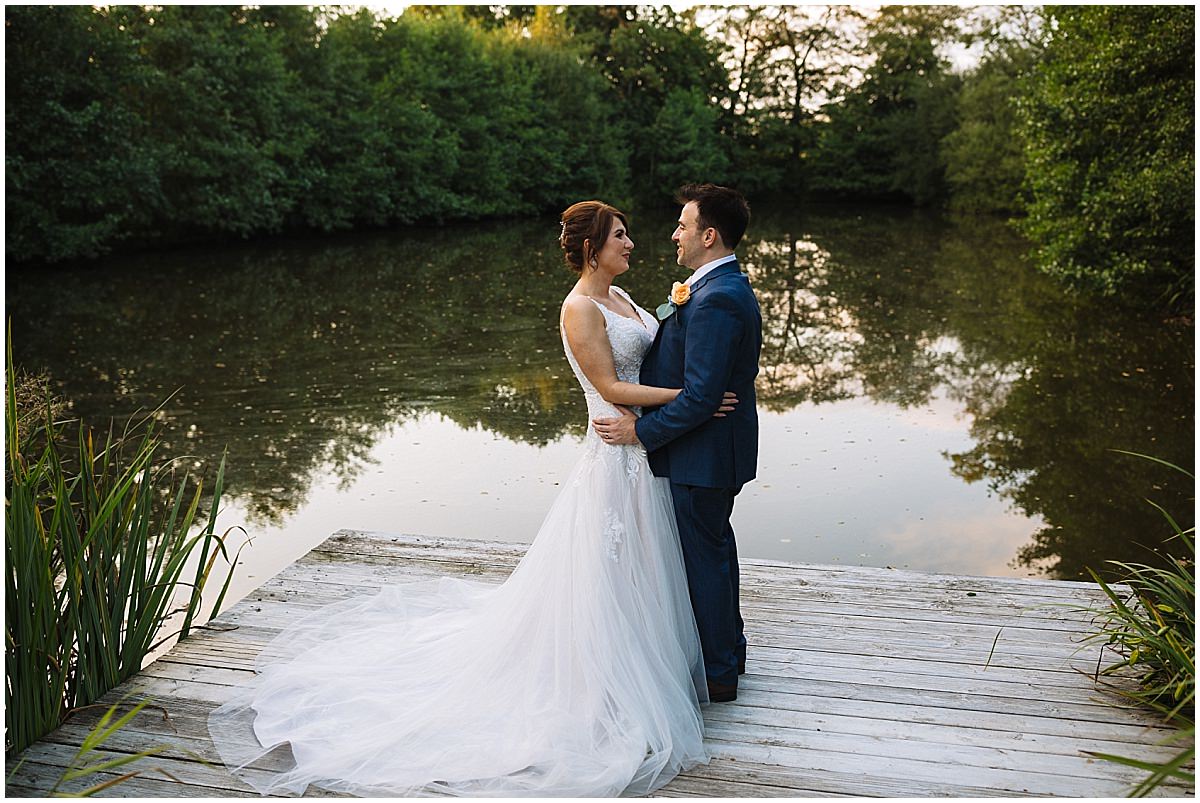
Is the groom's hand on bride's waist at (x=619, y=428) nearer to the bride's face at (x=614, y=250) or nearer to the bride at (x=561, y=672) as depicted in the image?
the bride at (x=561, y=672)

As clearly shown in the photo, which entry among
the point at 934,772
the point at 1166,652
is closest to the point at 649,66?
the point at 1166,652

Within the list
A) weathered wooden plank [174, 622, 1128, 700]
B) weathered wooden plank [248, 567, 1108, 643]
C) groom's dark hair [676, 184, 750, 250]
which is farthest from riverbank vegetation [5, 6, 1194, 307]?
groom's dark hair [676, 184, 750, 250]

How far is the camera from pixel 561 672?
3303 mm

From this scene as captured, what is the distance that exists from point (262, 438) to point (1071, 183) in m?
10.6

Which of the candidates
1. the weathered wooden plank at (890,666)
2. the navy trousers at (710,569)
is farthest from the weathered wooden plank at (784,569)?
the navy trousers at (710,569)

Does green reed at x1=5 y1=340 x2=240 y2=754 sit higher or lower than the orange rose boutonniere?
lower

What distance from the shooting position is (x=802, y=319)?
47.7ft

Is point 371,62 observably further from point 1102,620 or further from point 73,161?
point 1102,620

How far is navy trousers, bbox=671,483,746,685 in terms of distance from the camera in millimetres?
3434

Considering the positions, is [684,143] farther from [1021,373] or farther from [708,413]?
[708,413]

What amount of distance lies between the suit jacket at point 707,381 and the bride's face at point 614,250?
246 mm

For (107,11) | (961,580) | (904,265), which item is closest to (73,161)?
(107,11)

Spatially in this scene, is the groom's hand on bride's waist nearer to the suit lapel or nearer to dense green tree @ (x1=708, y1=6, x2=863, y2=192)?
the suit lapel

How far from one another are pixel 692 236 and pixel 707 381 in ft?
1.56
